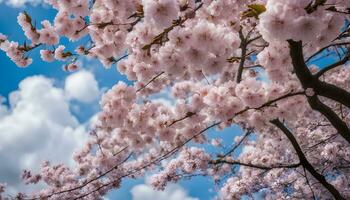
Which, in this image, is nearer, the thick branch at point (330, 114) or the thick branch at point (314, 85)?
the thick branch at point (314, 85)

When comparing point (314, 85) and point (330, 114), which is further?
point (330, 114)

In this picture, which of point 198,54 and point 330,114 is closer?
point 198,54

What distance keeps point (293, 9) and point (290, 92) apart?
2.26 metres

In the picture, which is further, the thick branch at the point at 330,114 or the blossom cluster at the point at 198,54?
the thick branch at the point at 330,114

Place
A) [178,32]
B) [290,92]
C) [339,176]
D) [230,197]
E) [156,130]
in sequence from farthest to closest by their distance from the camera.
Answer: [339,176] < [230,197] < [156,130] < [290,92] < [178,32]

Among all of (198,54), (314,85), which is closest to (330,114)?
(314,85)

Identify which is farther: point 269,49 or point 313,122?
point 313,122

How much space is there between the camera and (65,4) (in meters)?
4.94

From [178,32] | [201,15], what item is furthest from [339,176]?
[178,32]

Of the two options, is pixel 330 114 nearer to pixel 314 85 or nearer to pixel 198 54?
pixel 314 85

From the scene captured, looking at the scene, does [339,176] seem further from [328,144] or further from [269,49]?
[269,49]

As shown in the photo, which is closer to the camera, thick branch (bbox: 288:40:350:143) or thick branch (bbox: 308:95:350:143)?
thick branch (bbox: 288:40:350:143)

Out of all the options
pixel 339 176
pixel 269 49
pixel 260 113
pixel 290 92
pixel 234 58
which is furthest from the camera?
pixel 339 176

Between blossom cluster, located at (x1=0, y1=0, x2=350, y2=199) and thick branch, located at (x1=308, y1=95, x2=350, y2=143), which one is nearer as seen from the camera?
blossom cluster, located at (x1=0, y1=0, x2=350, y2=199)
